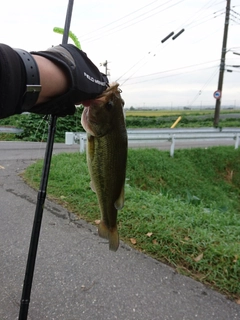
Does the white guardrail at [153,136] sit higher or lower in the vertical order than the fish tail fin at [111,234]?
lower

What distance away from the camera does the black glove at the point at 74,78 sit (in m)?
1.43

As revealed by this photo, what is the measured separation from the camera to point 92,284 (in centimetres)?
274

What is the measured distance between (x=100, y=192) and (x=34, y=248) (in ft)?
2.13

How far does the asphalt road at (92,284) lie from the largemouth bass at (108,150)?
2.90 feet

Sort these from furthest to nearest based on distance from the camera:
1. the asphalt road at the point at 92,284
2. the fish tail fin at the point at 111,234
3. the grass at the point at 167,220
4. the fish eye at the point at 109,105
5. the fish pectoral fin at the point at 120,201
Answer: the grass at the point at 167,220 < the asphalt road at the point at 92,284 < the fish tail fin at the point at 111,234 < the fish pectoral fin at the point at 120,201 < the fish eye at the point at 109,105

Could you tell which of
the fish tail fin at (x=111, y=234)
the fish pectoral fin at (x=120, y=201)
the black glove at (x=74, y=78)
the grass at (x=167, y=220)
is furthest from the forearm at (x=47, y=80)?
the grass at (x=167, y=220)

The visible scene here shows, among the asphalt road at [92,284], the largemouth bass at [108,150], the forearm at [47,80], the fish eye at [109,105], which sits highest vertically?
the forearm at [47,80]

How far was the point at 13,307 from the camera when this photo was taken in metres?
2.43

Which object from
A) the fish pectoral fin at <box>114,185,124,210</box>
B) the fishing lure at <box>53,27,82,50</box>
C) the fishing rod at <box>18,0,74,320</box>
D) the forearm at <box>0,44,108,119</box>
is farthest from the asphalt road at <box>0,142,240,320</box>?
the fishing lure at <box>53,27,82,50</box>

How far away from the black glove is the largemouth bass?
7 centimetres

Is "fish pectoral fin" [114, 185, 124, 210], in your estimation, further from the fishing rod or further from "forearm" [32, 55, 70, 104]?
"forearm" [32, 55, 70, 104]

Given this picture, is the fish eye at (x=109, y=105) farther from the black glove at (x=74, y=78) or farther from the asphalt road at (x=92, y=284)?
the asphalt road at (x=92, y=284)

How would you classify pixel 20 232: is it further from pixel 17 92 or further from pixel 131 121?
pixel 131 121

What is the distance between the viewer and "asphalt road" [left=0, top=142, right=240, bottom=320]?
2.40 metres
